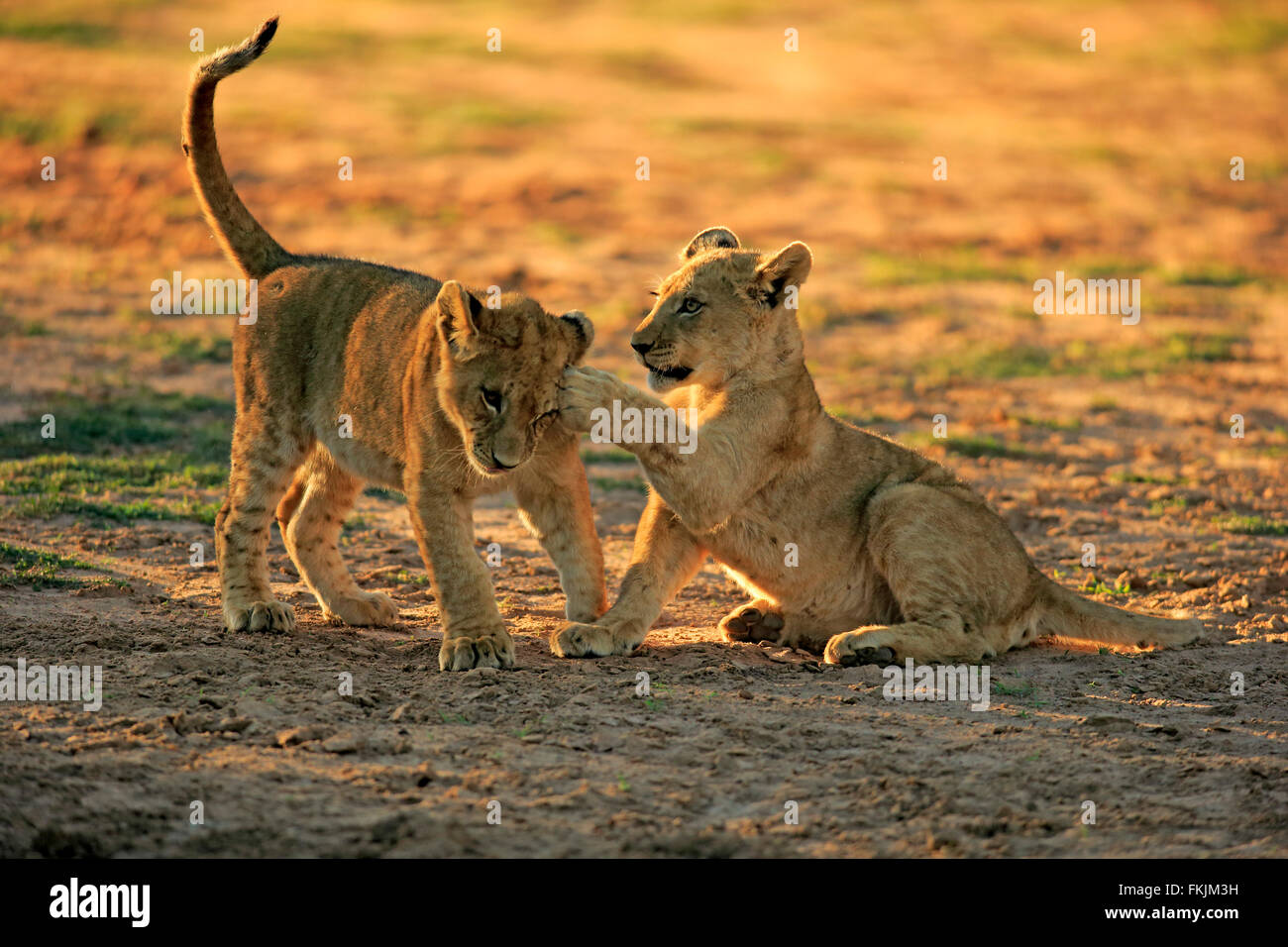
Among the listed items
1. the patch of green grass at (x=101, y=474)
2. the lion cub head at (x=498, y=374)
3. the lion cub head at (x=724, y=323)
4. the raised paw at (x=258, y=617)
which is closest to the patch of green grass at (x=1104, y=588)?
the lion cub head at (x=724, y=323)

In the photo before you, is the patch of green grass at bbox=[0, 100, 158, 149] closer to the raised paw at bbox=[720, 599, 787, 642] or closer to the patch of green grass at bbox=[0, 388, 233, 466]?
the patch of green grass at bbox=[0, 388, 233, 466]

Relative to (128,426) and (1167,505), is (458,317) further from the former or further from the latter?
(1167,505)

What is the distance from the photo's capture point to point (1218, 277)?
17.5 m

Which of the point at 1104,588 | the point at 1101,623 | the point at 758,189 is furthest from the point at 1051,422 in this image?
the point at 758,189

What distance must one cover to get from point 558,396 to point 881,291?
10866 mm

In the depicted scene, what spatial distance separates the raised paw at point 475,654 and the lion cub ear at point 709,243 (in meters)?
2.40

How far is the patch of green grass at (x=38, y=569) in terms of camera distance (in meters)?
7.43

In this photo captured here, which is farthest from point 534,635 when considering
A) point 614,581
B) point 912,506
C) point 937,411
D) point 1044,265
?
point 1044,265

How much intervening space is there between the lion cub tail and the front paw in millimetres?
2426

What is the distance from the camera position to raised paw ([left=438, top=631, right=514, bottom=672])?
20.3ft

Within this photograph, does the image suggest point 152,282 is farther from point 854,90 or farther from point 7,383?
point 854,90

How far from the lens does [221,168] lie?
24.6 feet

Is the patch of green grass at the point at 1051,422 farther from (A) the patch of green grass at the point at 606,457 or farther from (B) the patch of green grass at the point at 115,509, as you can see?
(B) the patch of green grass at the point at 115,509

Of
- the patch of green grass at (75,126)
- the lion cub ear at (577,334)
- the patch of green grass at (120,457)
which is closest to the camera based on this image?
the lion cub ear at (577,334)
